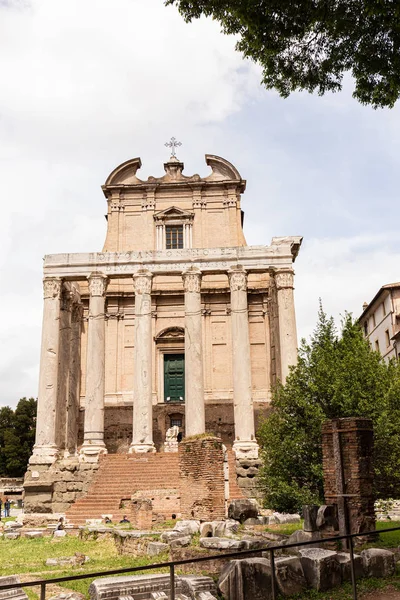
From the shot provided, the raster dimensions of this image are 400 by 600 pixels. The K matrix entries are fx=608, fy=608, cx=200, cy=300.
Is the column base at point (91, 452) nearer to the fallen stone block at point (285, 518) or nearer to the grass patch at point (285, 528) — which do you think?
the fallen stone block at point (285, 518)

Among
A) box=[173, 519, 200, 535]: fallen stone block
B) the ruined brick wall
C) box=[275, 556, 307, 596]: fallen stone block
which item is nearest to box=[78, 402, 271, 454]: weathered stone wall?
the ruined brick wall

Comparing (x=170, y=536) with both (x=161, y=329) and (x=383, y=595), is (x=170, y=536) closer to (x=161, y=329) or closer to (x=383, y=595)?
(x=383, y=595)

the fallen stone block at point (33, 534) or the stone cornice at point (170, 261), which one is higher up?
the stone cornice at point (170, 261)

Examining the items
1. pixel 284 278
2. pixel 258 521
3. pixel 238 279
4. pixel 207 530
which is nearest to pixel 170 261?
pixel 238 279

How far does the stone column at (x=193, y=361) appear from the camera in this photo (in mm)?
26703

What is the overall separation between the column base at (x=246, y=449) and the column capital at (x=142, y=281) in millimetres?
8175

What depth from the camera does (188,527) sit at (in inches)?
588

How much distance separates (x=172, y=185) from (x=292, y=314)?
40.3 ft

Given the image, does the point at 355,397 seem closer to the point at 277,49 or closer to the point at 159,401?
the point at 277,49

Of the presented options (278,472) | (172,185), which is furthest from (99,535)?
(172,185)

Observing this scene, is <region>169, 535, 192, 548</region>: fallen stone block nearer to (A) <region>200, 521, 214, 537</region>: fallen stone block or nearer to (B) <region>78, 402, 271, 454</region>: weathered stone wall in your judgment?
(A) <region>200, 521, 214, 537</region>: fallen stone block

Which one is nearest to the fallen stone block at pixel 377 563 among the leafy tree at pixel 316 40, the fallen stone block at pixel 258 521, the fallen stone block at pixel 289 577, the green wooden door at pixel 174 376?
the fallen stone block at pixel 289 577

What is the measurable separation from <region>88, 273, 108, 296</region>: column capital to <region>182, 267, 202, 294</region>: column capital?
3919 millimetres

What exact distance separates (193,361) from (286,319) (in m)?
4.75
